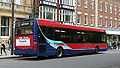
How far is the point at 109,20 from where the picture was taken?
161 feet

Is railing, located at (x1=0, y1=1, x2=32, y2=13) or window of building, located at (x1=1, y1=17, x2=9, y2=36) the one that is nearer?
railing, located at (x1=0, y1=1, x2=32, y2=13)

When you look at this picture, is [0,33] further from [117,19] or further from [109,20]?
[117,19]

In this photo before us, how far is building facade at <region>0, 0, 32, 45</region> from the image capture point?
92.5 ft

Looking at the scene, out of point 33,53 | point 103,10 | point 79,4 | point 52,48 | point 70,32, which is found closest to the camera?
point 33,53

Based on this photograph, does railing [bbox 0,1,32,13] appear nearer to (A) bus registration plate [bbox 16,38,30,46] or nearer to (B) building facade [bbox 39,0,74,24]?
(B) building facade [bbox 39,0,74,24]

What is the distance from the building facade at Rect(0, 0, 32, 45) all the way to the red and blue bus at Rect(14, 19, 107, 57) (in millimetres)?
10136

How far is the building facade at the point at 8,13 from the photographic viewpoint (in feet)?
92.5

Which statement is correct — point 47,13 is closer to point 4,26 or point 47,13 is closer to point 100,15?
point 4,26

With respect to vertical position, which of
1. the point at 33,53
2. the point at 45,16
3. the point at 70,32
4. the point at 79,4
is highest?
the point at 79,4

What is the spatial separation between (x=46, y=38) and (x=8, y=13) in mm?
12266

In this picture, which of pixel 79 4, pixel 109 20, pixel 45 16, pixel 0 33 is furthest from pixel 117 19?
pixel 0 33

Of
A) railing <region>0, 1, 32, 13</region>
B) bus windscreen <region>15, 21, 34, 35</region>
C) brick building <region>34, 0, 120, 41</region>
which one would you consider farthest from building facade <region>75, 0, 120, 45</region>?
bus windscreen <region>15, 21, 34, 35</region>

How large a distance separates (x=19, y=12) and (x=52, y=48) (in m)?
12.8

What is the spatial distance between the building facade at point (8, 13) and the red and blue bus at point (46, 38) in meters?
10.1
